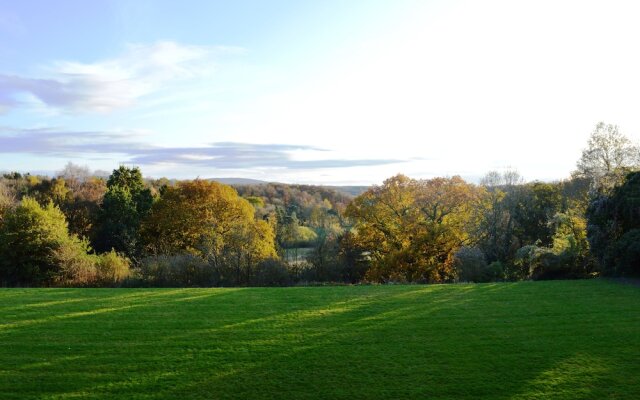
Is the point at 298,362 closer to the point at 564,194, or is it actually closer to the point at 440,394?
the point at 440,394

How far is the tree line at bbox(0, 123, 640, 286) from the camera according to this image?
1658 centimetres

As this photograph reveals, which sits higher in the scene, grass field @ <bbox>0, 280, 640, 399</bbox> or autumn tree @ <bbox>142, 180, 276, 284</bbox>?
autumn tree @ <bbox>142, 180, 276, 284</bbox>

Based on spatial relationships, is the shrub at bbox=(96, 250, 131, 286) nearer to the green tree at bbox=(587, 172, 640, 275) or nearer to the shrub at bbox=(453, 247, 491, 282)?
the shrub at bbox=(453, 247, 491, 282)

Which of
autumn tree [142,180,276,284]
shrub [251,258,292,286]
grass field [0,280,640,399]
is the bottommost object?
shrub [251,258,292,286]

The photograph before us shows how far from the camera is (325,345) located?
7844mm

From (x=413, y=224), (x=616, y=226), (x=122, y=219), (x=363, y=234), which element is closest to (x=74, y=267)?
(x=363, y=234)

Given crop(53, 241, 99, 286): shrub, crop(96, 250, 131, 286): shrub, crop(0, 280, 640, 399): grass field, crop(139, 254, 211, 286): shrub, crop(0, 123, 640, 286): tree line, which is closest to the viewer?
crop(0, 280, 640, 399): grass field

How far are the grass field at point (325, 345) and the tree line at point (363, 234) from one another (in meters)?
4.68

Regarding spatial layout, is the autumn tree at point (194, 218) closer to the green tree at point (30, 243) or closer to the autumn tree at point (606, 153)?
the green tree at point (30, 243)

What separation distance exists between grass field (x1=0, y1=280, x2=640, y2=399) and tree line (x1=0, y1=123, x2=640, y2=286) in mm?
4675

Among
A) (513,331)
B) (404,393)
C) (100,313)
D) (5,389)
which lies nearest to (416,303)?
(513,331)

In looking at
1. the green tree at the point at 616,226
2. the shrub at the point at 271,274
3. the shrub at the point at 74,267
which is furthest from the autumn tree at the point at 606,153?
the shrub at the point at 74,267

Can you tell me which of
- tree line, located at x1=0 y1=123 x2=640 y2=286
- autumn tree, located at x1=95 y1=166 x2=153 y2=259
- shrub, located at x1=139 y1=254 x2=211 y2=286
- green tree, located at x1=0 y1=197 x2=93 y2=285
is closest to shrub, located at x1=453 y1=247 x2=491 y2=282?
tree line, located at x1=0 y1=123 x2=640 y2=286

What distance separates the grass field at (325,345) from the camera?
620cm
